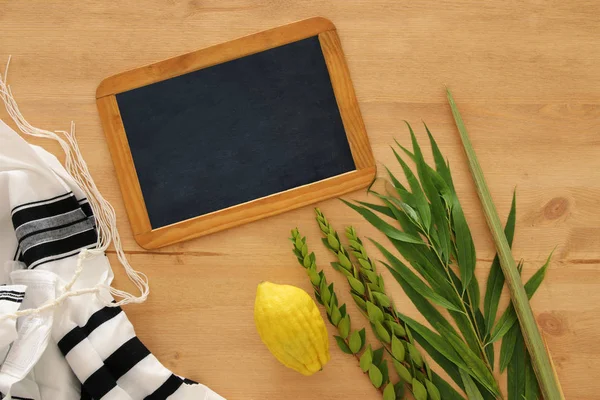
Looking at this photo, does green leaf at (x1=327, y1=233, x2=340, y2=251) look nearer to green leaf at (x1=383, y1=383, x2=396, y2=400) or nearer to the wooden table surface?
the wooden table surface

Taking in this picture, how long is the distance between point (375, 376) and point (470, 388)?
129mm

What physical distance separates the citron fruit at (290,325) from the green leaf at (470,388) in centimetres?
20

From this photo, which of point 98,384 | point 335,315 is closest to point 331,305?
point 335,315

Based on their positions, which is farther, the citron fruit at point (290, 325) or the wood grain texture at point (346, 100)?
the wood grain texture at point (346, 100)

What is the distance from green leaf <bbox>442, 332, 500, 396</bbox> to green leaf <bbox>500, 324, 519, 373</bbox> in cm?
3

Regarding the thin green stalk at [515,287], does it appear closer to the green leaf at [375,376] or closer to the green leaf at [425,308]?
the green leaf at [425,308]

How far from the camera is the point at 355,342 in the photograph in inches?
32.6

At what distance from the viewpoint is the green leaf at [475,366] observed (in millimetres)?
798

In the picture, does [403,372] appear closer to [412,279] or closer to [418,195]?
[412,279]

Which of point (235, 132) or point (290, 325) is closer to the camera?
point (290, 325)

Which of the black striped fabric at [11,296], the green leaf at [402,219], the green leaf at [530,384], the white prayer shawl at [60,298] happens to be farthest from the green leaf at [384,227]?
the black striped fabric at [11,296]

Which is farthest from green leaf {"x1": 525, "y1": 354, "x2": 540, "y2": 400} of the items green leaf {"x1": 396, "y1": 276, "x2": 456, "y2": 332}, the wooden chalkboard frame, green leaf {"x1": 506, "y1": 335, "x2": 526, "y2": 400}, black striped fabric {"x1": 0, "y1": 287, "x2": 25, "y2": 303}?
black striped fabric {"x1": 0, "y1": 287, "x2": 25, "y2": 303}

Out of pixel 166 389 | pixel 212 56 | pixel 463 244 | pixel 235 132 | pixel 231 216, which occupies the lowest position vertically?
pixel 166 389

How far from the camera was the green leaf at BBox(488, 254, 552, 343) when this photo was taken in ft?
2.69
